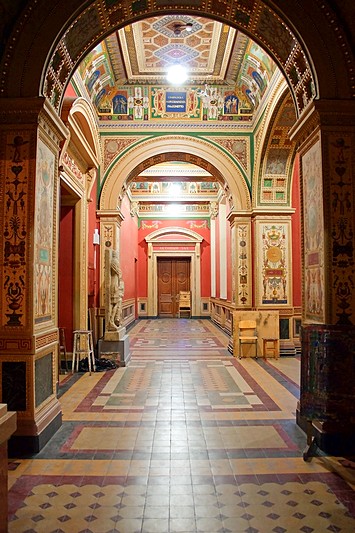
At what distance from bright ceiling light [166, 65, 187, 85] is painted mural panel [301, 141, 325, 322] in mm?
5441

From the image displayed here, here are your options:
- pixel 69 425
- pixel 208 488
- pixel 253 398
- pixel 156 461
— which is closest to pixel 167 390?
pixel 253 398

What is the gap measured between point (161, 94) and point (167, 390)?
22.8ft

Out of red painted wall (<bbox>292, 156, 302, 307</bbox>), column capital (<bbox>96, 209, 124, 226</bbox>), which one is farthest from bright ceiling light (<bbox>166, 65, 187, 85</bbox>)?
red painted wall (<bbox>292, 156, 302, 307</bbox>)

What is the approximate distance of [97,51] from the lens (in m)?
8.05

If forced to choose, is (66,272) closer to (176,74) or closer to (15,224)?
(15,224)

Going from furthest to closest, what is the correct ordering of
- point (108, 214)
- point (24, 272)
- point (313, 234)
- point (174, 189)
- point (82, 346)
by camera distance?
1. point (174, 189)
2. point (108, 214)
3. point (82, 346)
4. point (313, 234)
5. point (24, 272)

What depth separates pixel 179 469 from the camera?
356 cm

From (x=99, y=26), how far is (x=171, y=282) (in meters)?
15.8

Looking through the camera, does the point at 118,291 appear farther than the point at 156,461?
Yes

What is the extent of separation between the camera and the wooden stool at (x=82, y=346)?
25.1 ft

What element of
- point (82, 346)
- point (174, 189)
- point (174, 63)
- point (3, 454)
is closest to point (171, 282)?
point (174, 189)

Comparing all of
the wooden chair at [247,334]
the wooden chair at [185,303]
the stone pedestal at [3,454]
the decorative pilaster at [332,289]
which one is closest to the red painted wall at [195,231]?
the wooden chair at [185,303]

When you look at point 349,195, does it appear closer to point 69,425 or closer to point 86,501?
point 86,501

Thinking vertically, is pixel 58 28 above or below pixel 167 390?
above
